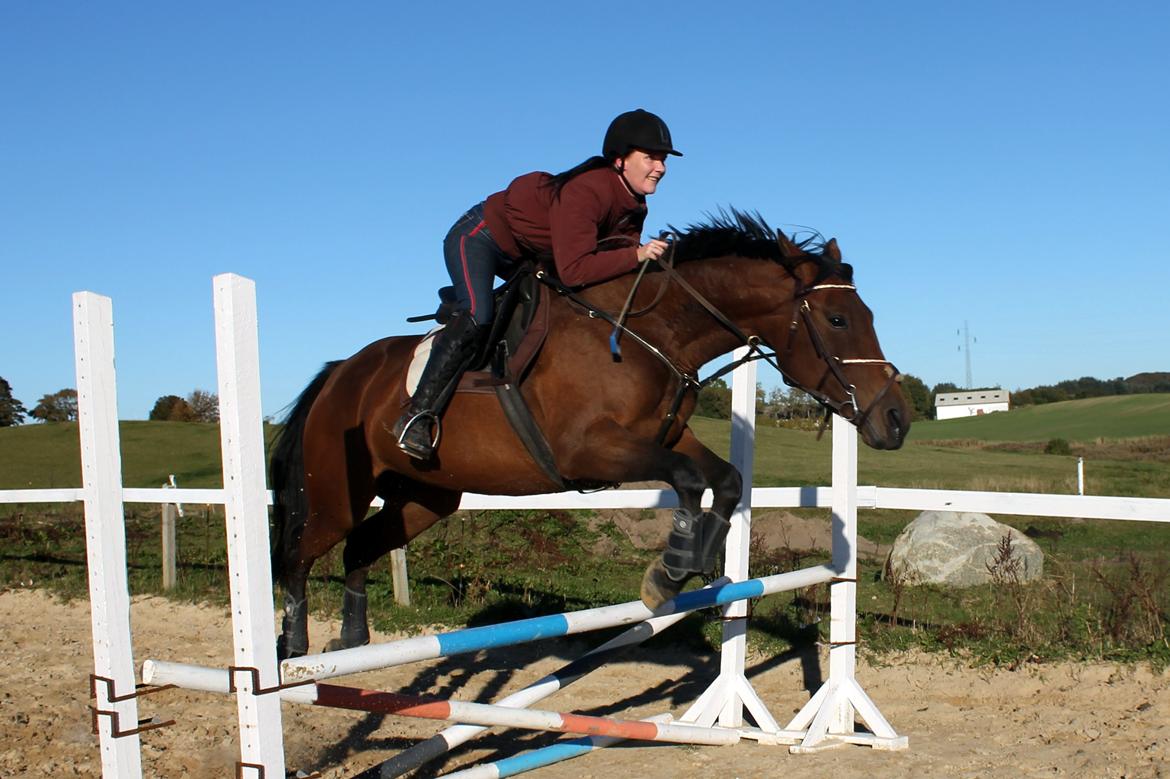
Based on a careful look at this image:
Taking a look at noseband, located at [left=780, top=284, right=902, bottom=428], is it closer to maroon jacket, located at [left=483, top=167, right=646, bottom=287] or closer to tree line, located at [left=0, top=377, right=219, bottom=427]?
maroon jacket, located at [left=483, top=167, right=646, bottom=287]

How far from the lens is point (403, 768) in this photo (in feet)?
13.3

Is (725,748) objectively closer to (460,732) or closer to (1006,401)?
(460,732)

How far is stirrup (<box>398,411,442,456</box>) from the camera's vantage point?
441 centimetres

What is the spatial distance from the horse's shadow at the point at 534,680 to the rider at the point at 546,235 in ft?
5.48

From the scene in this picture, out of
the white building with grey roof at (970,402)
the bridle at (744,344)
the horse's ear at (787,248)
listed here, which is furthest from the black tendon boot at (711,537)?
the white building with grey roof at (970,402)

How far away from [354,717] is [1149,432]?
4198 cm

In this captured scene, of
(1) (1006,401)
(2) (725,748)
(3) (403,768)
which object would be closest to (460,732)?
(3) (403,768)

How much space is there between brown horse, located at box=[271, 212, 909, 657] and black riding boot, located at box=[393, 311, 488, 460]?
0.10 m

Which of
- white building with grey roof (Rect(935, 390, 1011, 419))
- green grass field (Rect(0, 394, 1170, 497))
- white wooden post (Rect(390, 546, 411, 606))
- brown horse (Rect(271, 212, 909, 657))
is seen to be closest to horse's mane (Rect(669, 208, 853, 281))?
brown horse (Rect(271, 212, 909, 657))

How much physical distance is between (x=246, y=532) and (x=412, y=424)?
5.82 feet

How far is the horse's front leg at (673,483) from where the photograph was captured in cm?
379

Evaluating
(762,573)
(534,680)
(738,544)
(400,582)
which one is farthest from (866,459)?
(738,544)

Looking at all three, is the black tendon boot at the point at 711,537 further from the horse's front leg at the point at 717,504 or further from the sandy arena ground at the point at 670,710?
the sandy arena ground at the point at 670,710

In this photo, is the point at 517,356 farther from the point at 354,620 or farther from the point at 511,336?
the point at 354,620
